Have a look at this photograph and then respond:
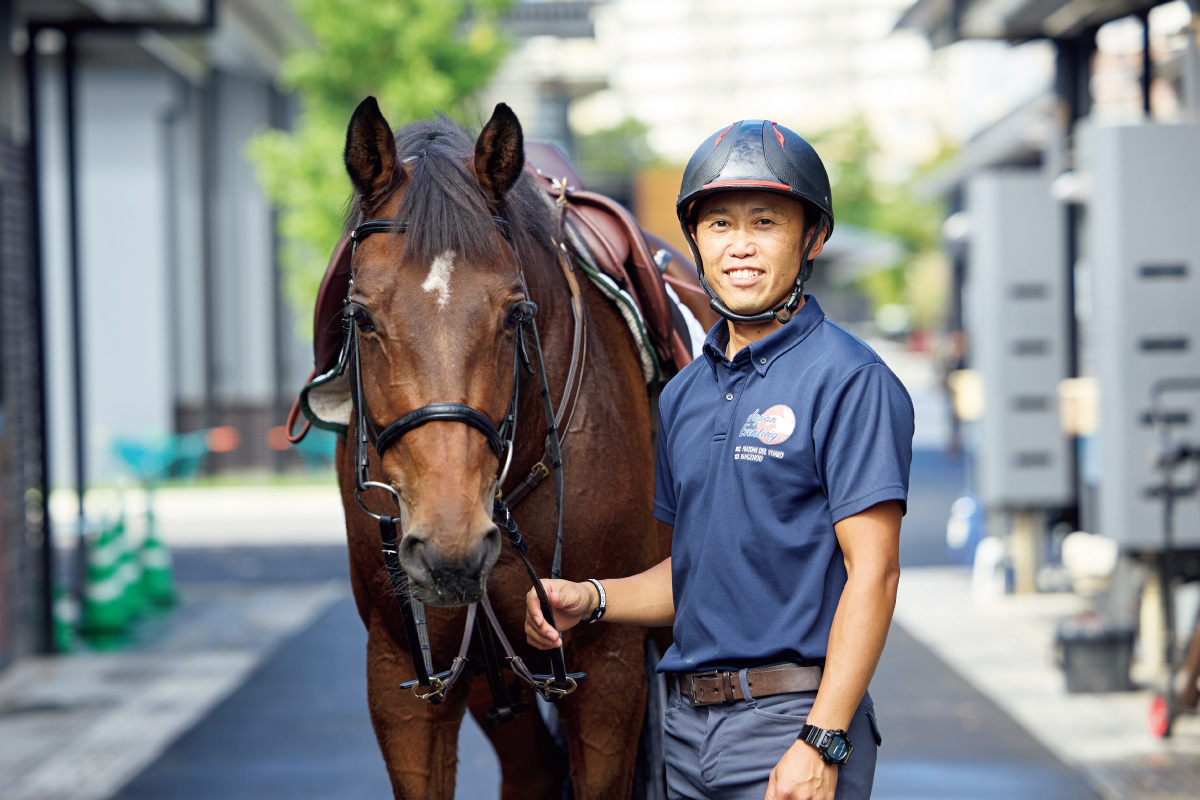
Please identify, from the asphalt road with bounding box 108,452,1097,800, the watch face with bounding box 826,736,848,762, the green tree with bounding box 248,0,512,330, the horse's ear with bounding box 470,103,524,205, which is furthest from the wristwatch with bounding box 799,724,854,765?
the green tree with bounding box 248,0,512,330

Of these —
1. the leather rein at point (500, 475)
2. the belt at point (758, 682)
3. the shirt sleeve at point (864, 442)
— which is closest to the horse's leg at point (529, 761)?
the leather rein at point (500, 475)

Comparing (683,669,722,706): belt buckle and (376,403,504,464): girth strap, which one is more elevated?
(376,403,504,464): girth strap

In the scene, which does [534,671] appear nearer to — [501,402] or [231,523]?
[501,402]

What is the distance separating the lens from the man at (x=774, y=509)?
6.95 feet

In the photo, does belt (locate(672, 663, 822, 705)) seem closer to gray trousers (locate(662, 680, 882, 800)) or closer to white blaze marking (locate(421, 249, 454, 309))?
gray trousers (locate(662, 680, 882, 800))

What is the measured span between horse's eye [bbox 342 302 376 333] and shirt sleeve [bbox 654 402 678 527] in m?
0.62

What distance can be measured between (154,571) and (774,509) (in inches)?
332

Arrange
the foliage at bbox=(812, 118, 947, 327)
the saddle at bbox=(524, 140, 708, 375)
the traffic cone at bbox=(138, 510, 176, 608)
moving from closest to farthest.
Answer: the saddle at bbox=(524, 140, 708, 375)
the traffic cone at bbox=(138, 510, 176, 608)
the foliage at bbox=(812, 118, 947, 327)

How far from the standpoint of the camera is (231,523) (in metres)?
14.8

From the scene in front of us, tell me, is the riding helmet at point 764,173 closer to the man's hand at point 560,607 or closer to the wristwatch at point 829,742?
the man's hand at point 560,607

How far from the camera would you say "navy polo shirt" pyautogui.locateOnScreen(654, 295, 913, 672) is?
7.09 feet

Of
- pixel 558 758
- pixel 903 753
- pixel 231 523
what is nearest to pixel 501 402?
pixel 558 758

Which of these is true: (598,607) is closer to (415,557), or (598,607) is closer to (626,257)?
(415,557)

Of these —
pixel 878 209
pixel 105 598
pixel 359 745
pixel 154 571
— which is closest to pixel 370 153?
pixel 359 745
